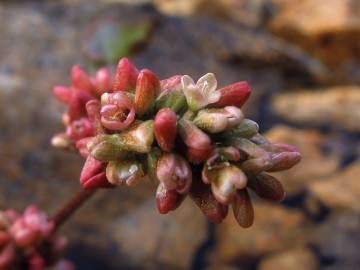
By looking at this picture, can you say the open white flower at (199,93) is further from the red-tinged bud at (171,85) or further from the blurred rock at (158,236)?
the blurred rock at (158,236)

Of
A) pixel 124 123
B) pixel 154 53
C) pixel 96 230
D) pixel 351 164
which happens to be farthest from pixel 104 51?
pixel 124 123

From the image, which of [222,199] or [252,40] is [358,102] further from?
[222,199]

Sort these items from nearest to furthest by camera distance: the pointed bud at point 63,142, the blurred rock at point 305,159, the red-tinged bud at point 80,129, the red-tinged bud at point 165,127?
the red-tinged bud at point 165,127 → the red-tinged bud at point 80,129 → the pointed bud at point 63,142 → the blurred rock at point 305,159

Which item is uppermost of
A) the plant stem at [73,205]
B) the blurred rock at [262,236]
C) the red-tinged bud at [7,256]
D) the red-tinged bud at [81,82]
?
the red-tinged bud at [81,82]

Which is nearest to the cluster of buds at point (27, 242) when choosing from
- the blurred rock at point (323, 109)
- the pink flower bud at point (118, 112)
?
the pink flower bud at point (118, 112)

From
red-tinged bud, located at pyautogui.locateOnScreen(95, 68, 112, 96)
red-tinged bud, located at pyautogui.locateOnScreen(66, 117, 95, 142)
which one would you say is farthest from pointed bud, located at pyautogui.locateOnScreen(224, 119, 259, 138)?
red-tinged bud, located at pyautogui.locateOnScreen(95, 68, 112, 96)

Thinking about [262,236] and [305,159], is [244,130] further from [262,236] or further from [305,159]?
[305,159]

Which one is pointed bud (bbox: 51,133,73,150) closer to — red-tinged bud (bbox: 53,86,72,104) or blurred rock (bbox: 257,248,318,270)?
red-tinged bud (bbox: 53,86,72,104)
